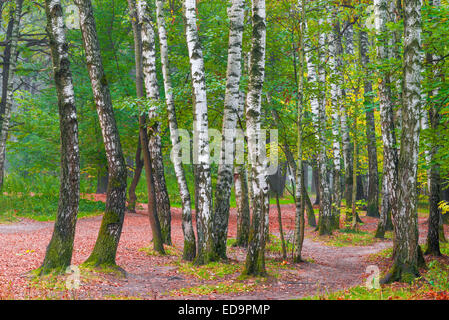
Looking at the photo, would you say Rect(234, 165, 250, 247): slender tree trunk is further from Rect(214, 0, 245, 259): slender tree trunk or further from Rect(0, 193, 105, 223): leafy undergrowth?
Rect(0, 193, 105, 223): leafy undergrowth

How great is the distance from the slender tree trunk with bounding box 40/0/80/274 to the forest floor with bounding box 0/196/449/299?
1.58ft

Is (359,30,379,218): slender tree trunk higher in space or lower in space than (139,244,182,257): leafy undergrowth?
higher

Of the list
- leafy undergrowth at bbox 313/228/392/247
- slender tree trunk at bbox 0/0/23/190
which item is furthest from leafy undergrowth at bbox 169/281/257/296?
slender tree trunk at bbox 0/0/23/190

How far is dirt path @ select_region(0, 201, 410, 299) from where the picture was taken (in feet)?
26.3

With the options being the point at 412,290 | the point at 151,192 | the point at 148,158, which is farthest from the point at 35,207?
the point at 412,290

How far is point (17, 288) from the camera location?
7.42m

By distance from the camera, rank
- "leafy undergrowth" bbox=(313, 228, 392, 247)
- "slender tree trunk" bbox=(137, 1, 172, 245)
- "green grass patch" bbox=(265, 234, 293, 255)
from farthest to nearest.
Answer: "leafy undergrowth" bbox=(313, 228, 392, 247), "green grass patch" bbox=(265, 234, 293, 255), "slender tree trunk" bbox=(137, 1, 172, 245)

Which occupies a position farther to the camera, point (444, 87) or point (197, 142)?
point (197, 142)

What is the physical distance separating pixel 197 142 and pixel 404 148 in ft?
14.9

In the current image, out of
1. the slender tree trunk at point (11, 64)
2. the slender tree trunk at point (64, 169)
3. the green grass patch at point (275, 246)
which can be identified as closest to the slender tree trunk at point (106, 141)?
the slender tree trunk at point (64, 169)

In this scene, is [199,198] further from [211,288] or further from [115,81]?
[115,81]

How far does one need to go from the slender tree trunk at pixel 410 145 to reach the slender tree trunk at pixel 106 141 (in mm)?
5448
